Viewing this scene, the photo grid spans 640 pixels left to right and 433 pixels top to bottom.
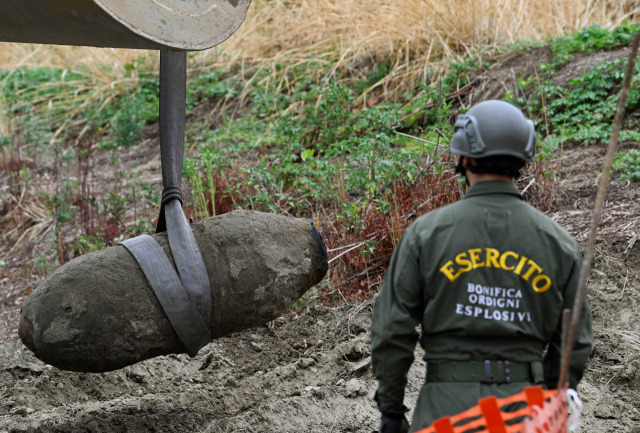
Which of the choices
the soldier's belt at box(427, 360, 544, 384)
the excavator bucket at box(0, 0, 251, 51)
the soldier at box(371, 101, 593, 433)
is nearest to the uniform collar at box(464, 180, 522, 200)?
the soldier at box(371, 101, 593, 433)

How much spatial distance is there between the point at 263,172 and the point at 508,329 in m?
4.03

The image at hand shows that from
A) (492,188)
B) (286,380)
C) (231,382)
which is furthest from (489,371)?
(231,382)

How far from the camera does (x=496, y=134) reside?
8.37 feet

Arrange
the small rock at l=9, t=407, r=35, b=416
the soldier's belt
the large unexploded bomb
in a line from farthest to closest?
the small rock at l=9, t=407, r=35, b=416, the large unexploded bomb, the soldier's belt

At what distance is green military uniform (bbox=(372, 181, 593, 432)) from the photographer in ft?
8.14

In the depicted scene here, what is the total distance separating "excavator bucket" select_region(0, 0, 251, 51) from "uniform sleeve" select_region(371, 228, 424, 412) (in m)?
1.13

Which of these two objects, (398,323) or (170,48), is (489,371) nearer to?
(398,323)

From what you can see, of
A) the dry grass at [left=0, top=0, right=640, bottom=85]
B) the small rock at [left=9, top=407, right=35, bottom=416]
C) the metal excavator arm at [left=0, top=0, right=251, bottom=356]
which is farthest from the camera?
the dry grass at [left=0, top=0, right=640, bottom=85]

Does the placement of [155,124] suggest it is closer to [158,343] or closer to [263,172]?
[263,172]

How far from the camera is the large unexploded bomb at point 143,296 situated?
334 centimetres

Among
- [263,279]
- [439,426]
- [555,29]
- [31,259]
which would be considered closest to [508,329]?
[439,426]

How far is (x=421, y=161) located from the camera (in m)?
5.94

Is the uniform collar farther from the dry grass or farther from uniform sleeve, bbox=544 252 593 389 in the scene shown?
the dry grass

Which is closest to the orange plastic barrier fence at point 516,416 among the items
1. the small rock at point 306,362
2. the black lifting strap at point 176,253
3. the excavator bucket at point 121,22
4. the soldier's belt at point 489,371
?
the soldier's belt at point 489,371
